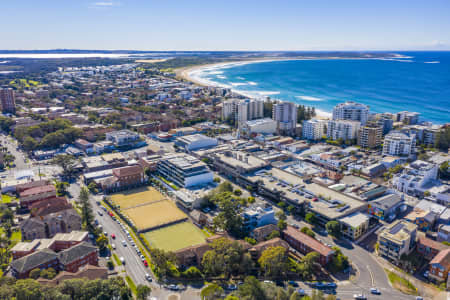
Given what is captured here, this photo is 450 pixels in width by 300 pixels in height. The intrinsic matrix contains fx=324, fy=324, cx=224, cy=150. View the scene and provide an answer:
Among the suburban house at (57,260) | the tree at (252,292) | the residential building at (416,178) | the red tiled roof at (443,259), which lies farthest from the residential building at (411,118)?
the suburban house at (57,260)

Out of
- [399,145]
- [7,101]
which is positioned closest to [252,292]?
[399,145]

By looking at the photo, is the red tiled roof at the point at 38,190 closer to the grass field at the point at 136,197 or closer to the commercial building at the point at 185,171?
the grass field at the point at 136,197

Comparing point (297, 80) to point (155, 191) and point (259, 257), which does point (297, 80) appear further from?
point (259, 257)

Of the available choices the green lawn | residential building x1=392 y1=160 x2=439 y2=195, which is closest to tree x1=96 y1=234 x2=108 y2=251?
the green lawn

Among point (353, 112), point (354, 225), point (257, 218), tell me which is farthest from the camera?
point (353, 112)

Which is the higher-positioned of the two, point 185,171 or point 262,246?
point 185,171

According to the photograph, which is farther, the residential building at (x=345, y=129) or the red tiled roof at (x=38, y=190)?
the residential building at (x=345, y=129)

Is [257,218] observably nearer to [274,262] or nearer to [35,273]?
[274,262]
